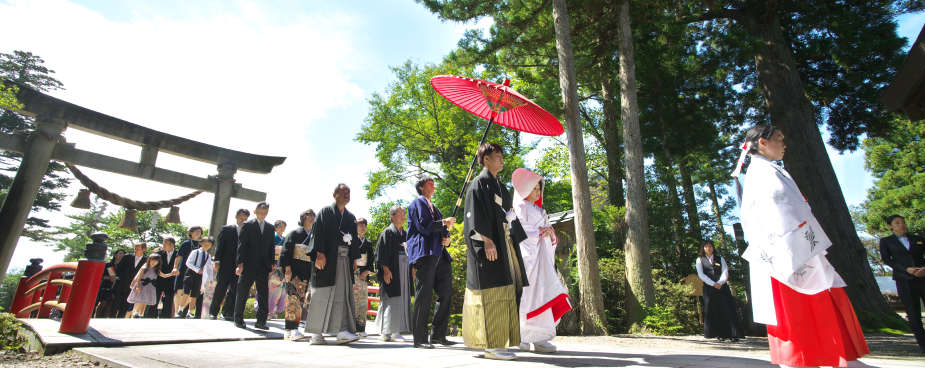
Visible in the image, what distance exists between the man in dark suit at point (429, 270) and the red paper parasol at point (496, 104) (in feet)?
1.48

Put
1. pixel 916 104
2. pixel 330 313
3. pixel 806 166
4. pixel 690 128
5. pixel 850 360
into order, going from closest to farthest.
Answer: pixel 850 360, pixel 330 313, pixel 916 104, pixel 806 166, pixel 690 128

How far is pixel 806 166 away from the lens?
9.67 metres

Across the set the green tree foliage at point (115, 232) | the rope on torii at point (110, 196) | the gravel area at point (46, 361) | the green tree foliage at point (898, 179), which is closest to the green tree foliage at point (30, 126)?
the green tree foliage at point (115, 232)

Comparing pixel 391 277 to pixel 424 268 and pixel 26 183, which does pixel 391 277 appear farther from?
pixel 26 183

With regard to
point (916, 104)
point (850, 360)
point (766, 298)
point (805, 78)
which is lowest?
point (850, 360)

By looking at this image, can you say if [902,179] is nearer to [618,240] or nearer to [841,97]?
[841,97]

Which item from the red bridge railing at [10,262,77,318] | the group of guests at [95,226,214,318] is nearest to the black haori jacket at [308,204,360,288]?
the red bridge railing at [10,262,77,318]

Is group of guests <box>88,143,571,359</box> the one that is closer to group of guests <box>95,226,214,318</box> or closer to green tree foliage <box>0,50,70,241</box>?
group of guests <box>95,226,214,318</box>

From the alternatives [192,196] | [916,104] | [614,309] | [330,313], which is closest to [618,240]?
[614,309]

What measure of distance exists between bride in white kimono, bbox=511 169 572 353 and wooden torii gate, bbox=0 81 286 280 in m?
10.8

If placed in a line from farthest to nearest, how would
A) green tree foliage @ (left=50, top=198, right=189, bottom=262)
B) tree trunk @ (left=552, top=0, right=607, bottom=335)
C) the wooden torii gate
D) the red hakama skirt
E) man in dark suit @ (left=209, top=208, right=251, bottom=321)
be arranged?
green tree foliage @ (left=50, top=198, right=189, bottom=262) → the wooden torii gate → tree trunk @ (left=552, top=0, right=607, bottom=335) → man in dark suit @ (left=209, top=208, right=251, bottom=321) → the red hakama skirt

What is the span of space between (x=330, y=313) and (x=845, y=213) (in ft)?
36.5

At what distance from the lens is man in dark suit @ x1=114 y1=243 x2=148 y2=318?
28.2 feet

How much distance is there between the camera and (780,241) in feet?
8.46
